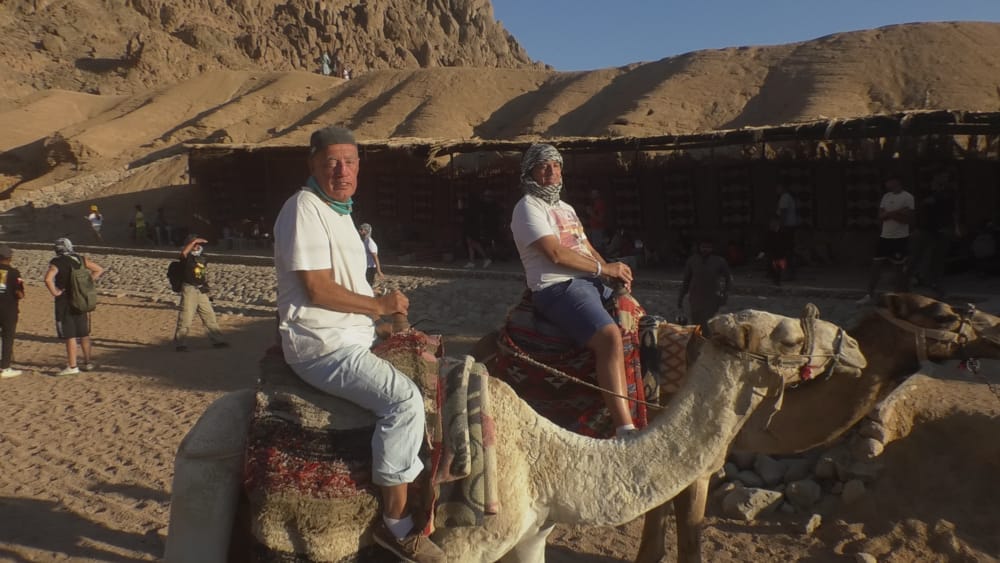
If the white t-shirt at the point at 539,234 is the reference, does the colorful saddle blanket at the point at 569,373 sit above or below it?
below

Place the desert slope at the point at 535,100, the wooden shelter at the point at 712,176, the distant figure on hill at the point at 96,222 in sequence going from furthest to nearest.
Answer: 1. the desert slope at the point at 535,100
2. the distant figure on hill at the point at 96,222
3. the wooden shelter at the point at 712,176

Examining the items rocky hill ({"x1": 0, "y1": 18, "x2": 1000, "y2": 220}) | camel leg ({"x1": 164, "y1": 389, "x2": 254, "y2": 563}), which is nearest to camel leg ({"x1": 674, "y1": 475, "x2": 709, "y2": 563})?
camel leg ({"x1": 164, "y1": 389, "x2": 254, "y2": 563})

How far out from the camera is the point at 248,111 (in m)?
47.5

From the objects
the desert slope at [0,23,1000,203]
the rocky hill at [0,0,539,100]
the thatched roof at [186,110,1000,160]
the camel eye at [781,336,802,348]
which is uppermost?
the rocky hill at [0,0,539,100]

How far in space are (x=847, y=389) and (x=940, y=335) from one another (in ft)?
2.18

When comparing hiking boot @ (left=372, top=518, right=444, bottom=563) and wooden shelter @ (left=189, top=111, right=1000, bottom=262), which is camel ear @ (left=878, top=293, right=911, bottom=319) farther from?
wooden shelter @ (left=189, top=111, right=1000, bottom=262)

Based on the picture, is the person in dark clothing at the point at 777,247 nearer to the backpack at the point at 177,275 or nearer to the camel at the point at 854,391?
the camel at the point at 854,391

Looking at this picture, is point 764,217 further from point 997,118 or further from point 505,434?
point 505,434

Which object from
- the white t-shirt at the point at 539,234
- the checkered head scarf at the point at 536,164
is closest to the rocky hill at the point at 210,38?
the checkered head scarf at the point at 536,164

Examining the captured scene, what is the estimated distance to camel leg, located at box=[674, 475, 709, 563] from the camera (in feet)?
13.9

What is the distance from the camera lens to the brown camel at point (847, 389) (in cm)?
374

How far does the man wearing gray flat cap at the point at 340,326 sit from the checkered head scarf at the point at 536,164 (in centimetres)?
144

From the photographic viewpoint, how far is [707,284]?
8.27 m

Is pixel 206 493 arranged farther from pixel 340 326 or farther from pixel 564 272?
pixel 564 272
